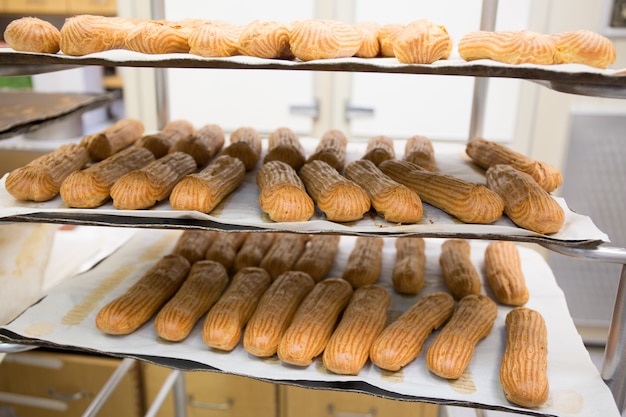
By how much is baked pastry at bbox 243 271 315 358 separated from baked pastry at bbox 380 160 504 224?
1.24ft

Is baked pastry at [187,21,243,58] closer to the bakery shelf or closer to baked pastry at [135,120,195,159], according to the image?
the bakery shelf

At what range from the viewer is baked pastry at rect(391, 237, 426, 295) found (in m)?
1.56

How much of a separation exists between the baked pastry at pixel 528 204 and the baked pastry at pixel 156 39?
0.74 metres

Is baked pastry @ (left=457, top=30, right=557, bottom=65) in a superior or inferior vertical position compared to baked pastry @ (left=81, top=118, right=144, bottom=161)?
superior

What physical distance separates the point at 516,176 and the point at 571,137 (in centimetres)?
173

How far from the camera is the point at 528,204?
1184mm

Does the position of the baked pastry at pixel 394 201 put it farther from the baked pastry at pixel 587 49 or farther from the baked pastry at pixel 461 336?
the baked pastry at pixel 587 49

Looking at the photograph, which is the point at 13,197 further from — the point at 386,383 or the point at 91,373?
the point at 91,373

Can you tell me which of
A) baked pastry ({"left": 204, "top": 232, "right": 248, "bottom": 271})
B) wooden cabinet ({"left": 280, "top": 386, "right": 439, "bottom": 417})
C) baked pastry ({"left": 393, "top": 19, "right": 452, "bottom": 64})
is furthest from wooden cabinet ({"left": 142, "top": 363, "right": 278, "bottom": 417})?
baked pastry ({"left": 393, "top": 19, "right": 452, "bottom": 64})

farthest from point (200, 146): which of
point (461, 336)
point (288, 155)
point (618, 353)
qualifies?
point (618, 353)

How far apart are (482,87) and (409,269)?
0.57 m

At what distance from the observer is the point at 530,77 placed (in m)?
1.02

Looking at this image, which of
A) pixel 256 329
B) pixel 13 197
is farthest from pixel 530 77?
pixel 13 197

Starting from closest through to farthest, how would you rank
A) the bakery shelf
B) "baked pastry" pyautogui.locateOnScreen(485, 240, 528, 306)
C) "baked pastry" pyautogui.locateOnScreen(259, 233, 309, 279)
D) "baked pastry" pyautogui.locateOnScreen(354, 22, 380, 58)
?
1. the bakery shelf
2. "baked pastry" pyautogui.locateOnScreen(354, 22, 380, 58)
3. "baked pastry" pyautogui.locateOnScreen(485, 240, 528, 306)
4. "baked pastry" pyautogui.locateOnScreen(259, 233, 309, 279)
